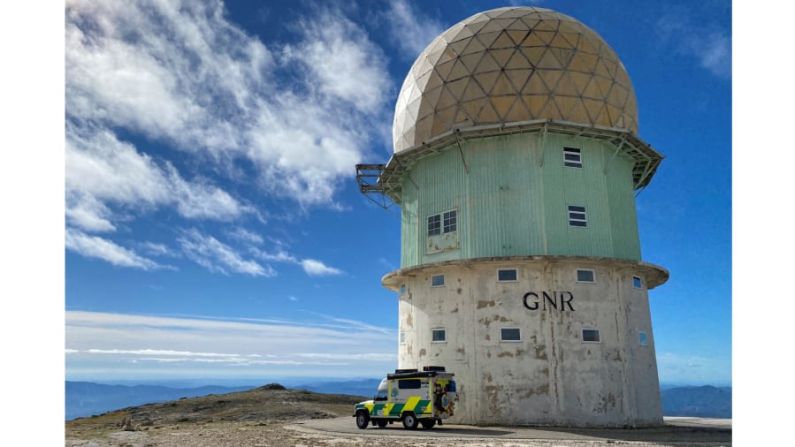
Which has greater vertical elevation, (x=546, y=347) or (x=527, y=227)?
(x=527, y=227)

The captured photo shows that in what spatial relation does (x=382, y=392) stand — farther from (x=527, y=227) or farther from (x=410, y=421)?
(x=527, y=227)

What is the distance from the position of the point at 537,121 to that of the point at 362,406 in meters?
13.3

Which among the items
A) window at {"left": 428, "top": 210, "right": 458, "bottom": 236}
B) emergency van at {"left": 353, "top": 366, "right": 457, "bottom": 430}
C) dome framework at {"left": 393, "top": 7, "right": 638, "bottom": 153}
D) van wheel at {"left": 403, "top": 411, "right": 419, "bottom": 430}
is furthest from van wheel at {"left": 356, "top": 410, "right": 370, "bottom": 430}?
dome framework at {"left": 393, "top": 7, "right": 638, "bottom": 153}

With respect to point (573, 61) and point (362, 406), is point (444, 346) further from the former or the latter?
point (573, 61)

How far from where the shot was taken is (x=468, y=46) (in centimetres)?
2598

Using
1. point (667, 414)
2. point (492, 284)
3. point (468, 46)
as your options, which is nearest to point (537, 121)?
point (468, 46)

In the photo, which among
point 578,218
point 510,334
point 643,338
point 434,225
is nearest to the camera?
point 510,334

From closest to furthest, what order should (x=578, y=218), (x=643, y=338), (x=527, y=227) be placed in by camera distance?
(x=527, y=227), (x=643, y=338), (x=578, y=218)

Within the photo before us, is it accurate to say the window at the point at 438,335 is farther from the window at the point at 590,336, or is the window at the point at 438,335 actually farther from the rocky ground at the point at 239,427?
the window at the point at 590,336

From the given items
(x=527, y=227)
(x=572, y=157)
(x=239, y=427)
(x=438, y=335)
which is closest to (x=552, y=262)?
(x=527, y=227)

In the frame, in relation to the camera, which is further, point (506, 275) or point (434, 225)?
point (434, 225)

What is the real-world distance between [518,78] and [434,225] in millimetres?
7289

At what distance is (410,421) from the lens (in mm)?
20531

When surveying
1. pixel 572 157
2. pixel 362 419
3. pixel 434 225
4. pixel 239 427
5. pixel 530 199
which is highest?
pixel 572 157
